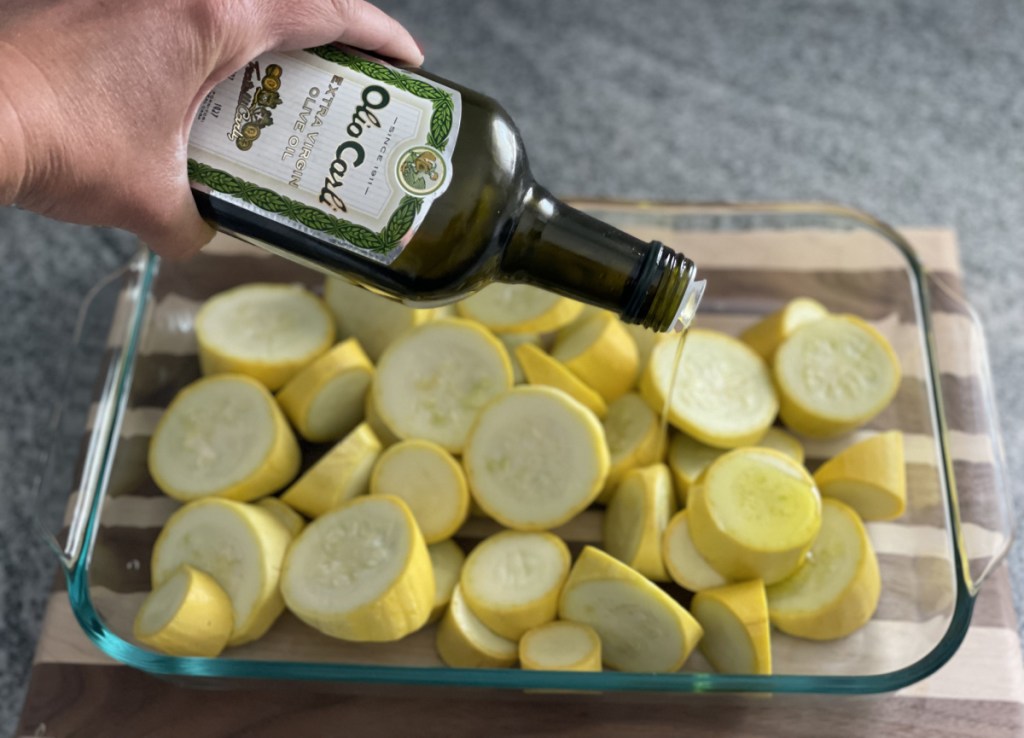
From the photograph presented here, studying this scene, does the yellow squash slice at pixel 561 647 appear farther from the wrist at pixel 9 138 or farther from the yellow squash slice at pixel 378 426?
the wrist at pixel 9 138

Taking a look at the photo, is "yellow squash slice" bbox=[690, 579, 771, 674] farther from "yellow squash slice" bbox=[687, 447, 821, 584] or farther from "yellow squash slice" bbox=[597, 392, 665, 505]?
"yellow squash slice" bbox=[597, 392, 665, 505]

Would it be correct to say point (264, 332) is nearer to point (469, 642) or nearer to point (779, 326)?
Result: point (469, 642)

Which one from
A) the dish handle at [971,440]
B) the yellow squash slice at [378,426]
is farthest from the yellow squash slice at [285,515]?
the dish handle at [971,440]

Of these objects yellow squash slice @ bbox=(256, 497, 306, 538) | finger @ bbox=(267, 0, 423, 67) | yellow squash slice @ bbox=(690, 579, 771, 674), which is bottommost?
yellow squash slice @ bbox=(256, 497, 306, 538)

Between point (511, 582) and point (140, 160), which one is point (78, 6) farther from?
point (511, 582)

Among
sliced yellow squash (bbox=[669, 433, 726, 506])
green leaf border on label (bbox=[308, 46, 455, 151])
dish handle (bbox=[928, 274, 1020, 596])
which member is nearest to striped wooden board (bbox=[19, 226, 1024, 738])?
dish handle (bbox=[928, 274, 1020, 596])

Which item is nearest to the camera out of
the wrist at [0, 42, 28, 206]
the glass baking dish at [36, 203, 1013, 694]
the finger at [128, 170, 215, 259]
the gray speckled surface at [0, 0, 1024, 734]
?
the wrist at [0, 42, 28, 206]
